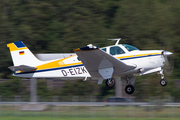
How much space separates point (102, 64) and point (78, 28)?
17.4 m

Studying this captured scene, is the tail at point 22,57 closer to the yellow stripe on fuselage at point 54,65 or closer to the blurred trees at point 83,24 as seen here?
the yellow stripe on fuselage at point 54,65

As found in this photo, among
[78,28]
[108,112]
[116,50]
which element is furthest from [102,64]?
[78,28]

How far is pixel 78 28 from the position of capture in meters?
30.3

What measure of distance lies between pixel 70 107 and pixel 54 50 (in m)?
13.7

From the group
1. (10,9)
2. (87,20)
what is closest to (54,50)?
(87,20)

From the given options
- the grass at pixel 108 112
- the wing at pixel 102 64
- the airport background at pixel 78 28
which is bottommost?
the grass at pixel 108 112

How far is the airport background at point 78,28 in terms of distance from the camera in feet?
92.1

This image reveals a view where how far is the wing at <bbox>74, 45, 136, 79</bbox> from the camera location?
41.4 feet

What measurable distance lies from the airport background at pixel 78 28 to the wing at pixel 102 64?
43.1 feet

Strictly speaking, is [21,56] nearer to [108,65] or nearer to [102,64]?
[102,64]

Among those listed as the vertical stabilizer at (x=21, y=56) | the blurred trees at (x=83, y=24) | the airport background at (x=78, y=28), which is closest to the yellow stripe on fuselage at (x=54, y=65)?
the vertical stabilizer at (x=21, y=56)

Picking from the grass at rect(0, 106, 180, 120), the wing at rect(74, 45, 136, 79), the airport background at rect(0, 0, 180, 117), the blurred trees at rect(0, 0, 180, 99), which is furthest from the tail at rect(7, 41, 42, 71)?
the blurred trees at rect(0, 0, 180, 99)

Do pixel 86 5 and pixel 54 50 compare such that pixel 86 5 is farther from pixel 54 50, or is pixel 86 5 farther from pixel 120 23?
pixel 54 50

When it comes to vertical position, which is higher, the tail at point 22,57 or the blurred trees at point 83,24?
the blurred trees at point 83,24
